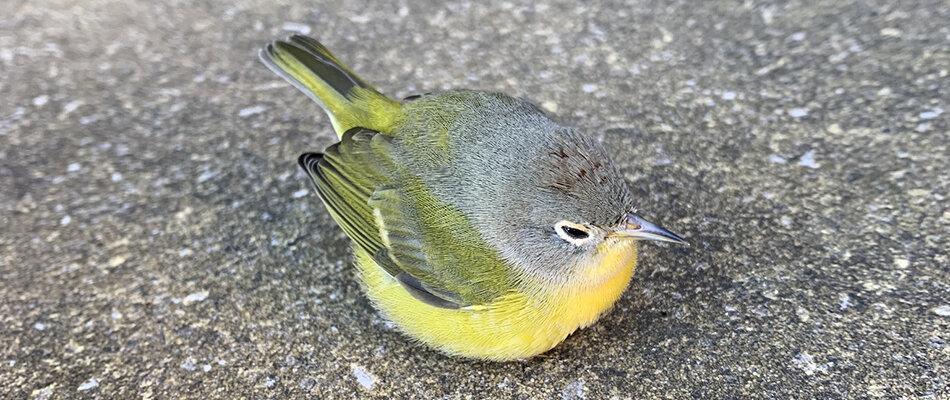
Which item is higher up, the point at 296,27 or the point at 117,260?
the point at 296,27

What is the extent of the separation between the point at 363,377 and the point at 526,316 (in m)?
0.63

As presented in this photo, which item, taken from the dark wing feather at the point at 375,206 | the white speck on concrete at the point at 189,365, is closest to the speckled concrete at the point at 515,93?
the white speck on concrete at the point at 189,365

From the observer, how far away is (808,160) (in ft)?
12.1

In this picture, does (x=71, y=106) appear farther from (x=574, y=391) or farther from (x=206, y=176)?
(x=574, y=391)

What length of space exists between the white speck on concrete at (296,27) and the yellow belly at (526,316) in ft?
8.19

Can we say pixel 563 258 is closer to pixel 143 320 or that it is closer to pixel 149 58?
pixel 143 320

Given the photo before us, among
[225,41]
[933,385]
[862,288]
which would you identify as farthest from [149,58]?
[933,385]

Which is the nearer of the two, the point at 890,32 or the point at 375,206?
the point at 375,206

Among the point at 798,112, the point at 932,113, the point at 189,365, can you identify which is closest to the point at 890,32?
the point at 932,113

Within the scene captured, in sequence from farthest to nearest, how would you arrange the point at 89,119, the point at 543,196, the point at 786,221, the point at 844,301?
1. the point at 89,119
2. the point at 786,221
3. the point at 844,301
4. the point at 543,196

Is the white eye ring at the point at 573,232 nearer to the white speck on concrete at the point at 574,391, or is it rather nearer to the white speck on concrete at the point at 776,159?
the white speck on concrete at the point at 574,391

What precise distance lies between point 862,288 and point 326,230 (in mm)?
2147

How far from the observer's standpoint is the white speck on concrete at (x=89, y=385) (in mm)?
2932

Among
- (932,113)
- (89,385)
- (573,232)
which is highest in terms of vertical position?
(573,232)
